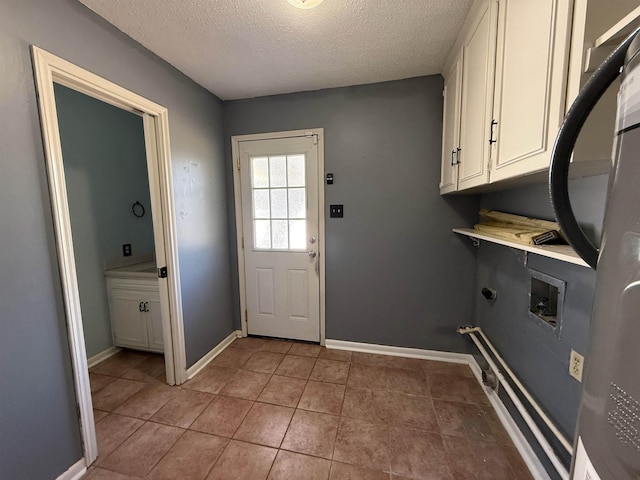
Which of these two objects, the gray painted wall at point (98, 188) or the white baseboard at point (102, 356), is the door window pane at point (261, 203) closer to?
the gray painted wall at point (98, 188)

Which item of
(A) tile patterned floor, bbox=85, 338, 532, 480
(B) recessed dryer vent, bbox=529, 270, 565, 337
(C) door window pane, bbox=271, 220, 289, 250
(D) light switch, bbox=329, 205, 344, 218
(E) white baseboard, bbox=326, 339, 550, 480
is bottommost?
(A) tile patterned floor, bbox=85, 338, 532, 480

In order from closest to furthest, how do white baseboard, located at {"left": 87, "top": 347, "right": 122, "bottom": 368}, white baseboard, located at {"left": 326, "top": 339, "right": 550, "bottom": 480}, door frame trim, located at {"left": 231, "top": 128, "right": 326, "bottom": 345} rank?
white baseboard, located at {"left": 326, "top": 339, "right": 550, "bottom": 480} < white baseboard, located at {"left": 87, "top": 347, "right": 122, "bottom": 368} < door frame trim, located at {"left": 231, "top": 128, "right": 326, "bottom": 345}

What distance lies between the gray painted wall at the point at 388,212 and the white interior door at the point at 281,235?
158mm


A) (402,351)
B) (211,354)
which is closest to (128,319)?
(211,354)

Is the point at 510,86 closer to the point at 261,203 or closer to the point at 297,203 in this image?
the point at 297,203

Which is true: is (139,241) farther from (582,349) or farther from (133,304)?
(582,349)

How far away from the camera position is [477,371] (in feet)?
6.74

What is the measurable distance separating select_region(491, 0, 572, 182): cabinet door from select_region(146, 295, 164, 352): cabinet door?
256 cm

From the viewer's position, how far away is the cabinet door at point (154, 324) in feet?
7.25

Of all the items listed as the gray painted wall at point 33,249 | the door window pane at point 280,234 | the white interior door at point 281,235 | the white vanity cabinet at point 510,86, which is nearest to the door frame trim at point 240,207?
the white interior door at point 281,235

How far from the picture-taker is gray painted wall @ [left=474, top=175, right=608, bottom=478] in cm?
101

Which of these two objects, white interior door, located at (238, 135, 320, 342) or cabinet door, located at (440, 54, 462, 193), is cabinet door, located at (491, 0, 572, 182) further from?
white interior door, located at (238, 135, 320, 342)

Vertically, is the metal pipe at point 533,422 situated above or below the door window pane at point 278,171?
below

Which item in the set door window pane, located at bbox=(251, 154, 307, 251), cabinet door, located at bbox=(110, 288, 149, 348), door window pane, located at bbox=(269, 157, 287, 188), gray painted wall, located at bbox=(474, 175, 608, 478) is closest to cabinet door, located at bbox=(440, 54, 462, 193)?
gray painted wall, located at bbox=(474, 175, 608, 478)
